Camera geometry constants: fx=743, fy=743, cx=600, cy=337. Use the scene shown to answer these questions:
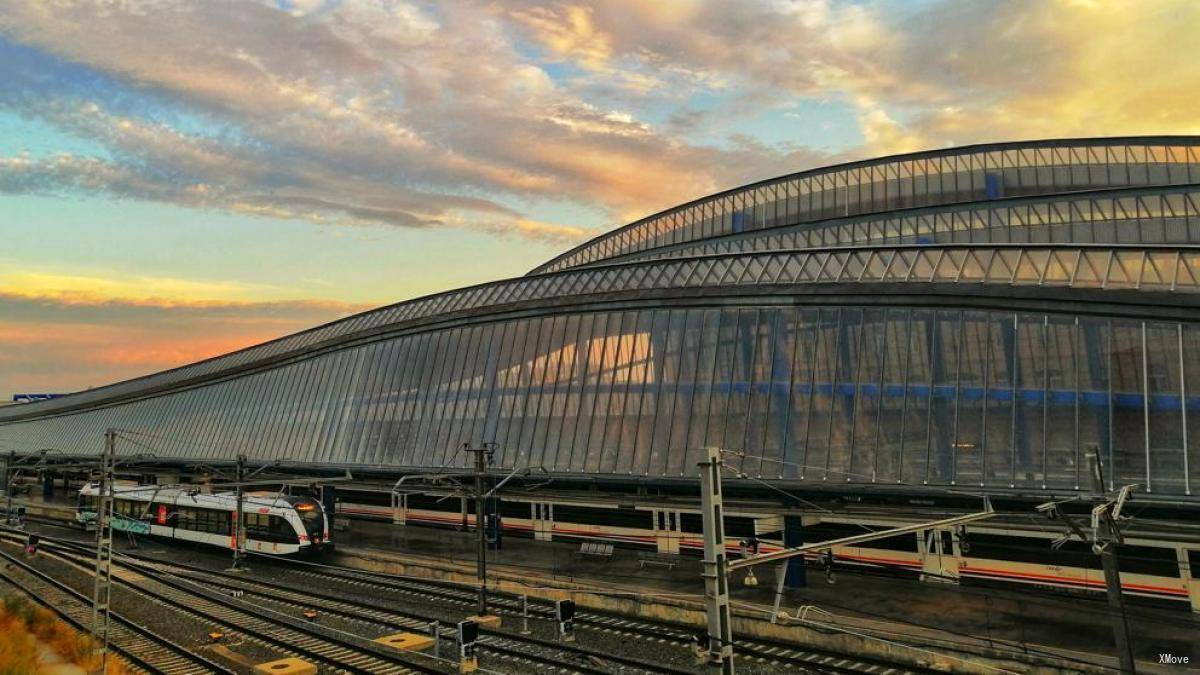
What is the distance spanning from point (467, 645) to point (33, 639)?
1933cm

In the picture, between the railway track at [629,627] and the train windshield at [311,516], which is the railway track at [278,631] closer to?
the railway track at [629,627]

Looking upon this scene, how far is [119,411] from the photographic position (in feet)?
337

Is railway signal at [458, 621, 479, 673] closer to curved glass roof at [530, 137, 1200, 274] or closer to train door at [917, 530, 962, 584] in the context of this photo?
train door at [917, 530, 962, 584]

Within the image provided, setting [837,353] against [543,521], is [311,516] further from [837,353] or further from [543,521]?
[837,353]

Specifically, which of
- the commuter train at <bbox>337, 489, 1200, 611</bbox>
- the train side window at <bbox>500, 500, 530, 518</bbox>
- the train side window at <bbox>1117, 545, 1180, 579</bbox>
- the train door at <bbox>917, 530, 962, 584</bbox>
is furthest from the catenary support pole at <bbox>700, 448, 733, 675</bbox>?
the train side window at <bbox>500, 500, 530, 518</bbox>

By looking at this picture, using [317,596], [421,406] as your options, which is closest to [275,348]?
[421,406]

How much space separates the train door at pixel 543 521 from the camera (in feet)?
166

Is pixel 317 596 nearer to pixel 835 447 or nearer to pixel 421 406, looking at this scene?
pixel 421 406

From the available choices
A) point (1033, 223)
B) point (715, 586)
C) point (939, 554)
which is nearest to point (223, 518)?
point (939, 554)

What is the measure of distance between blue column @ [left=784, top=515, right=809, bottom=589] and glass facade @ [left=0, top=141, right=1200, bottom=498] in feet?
6.60

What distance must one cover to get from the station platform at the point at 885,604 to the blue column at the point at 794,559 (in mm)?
499

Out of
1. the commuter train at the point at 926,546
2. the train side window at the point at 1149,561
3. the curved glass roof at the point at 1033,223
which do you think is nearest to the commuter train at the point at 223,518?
the commuter train at the point at 926,546

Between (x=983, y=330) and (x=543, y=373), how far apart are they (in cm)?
2741

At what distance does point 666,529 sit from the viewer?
44281 mm
